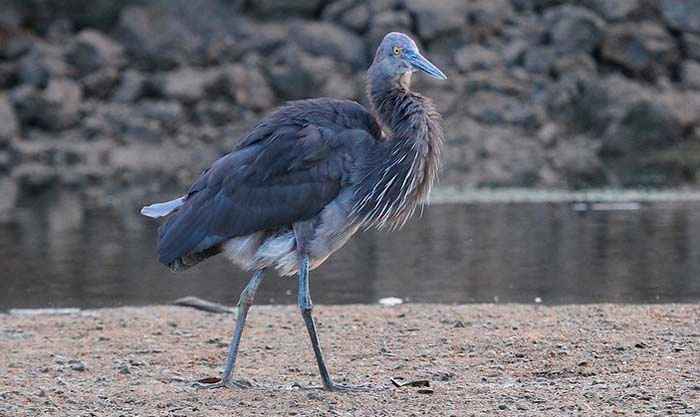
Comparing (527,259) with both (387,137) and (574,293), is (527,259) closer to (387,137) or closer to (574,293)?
(574,293)

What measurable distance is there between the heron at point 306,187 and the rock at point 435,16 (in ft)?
60.8

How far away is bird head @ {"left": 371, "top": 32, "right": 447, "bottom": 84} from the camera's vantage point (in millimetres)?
8328

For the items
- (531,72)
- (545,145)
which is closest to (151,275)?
(545,145)

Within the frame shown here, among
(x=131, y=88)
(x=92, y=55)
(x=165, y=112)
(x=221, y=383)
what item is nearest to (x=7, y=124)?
(x=131, y=88)

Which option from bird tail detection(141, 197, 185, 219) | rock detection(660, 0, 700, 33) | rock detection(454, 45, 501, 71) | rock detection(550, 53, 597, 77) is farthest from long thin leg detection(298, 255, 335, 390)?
rock detection(660, 0, 700, 33)

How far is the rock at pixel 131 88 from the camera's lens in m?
26.5

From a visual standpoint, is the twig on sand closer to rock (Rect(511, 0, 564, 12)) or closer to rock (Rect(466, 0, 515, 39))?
rock (Rect(466, 0, 515, 39))

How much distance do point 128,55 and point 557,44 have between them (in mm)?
8090

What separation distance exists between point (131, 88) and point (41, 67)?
1757mm

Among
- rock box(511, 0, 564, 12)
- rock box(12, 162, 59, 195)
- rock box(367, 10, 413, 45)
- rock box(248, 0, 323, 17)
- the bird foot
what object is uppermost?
rock box(511, 0, 564, 12)

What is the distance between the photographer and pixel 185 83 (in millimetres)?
26422

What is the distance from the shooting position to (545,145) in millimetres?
Result: 24312

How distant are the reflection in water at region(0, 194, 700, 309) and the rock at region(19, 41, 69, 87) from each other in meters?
8.99

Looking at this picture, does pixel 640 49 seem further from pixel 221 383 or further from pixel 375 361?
pixel 221 383
